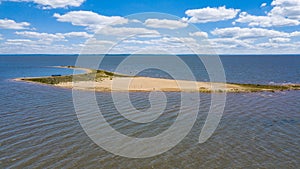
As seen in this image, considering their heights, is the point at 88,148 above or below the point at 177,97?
below

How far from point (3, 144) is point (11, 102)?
1830cm

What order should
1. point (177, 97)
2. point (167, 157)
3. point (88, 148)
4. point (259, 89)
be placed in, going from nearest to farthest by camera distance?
point (167, 157) < point (88, 148) < point (177, 97) < point (259, 89)

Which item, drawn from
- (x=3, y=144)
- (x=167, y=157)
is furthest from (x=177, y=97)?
(x=3, y=144)

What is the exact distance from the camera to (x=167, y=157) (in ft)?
63.5

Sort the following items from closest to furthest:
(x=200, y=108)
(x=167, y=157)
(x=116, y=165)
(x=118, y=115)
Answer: (x=116, y=165)
(x=167, y=157)
(x=118, y=115)
(x=200, y=108)

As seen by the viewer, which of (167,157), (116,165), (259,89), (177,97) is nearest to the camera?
(116,165)

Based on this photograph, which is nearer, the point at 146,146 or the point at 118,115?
the point at 146,146

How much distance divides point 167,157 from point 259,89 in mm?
41094

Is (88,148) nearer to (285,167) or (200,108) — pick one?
(285,167)

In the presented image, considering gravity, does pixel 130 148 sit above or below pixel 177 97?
below

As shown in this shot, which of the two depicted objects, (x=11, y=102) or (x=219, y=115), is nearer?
(x=219, y=115)

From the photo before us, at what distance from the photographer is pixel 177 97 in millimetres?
43750

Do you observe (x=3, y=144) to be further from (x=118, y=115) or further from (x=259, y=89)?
(x=259, y=89)

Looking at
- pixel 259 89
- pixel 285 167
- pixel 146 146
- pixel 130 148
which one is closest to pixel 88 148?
pixel 130 148
